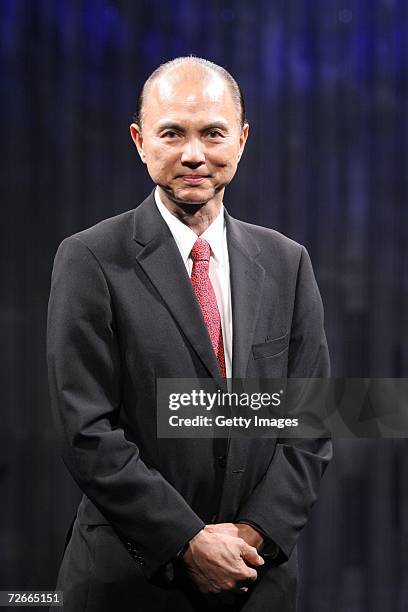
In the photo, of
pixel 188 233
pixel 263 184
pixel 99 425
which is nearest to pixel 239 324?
pixel 188 233

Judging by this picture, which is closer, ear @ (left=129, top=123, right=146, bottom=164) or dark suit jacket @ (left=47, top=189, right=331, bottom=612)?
dark suit jacket @ (left=47, top=189, right=331, bottom=612)

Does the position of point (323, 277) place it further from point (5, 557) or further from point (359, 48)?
point (5, 557)

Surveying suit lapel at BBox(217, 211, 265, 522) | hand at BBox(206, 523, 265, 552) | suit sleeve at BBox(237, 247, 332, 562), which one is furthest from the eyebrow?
hand at BBox(206, 523, 265, 552)

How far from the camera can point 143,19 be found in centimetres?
200

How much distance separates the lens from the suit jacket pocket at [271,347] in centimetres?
149

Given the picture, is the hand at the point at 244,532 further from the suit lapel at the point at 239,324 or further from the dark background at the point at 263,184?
the dark background at the point at 263,184

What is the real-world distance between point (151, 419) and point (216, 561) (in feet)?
0.83

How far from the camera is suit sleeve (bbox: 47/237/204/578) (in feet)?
4.52

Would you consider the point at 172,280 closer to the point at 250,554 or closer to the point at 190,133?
the point at 190,133

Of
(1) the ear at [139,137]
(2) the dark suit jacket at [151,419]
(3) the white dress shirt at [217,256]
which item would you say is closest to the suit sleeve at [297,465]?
(2) the dark suit jacket at [151,419]

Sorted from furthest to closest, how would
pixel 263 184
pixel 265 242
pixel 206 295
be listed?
1. pixel 263 184
2. pixel 265 242
3. pixel 206 295

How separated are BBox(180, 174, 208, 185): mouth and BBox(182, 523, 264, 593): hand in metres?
Answer: 0.58

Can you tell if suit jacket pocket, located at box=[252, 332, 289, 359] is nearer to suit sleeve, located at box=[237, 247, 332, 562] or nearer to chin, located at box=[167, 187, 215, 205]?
suit sleeve, located at box=[237, 247, 332, 562]

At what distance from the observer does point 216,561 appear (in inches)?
54.6
